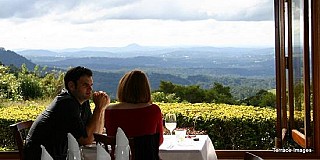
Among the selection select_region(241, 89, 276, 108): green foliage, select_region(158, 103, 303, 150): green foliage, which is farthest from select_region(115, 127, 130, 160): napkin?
select_region(241, 89, 276, 108): green foliage

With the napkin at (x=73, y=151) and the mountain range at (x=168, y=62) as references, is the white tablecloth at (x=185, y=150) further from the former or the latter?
the napkin at (x=73, y=151)

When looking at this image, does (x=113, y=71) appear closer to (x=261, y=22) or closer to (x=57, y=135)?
(x=261, y=22)

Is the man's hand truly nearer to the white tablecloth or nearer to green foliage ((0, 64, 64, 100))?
the white tablecloth

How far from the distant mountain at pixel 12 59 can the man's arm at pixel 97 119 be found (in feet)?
5.97

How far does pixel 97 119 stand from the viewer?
422 centimetres

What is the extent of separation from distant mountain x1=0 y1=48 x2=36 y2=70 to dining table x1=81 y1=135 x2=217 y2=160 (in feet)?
6.69

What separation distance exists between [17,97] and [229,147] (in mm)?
1996

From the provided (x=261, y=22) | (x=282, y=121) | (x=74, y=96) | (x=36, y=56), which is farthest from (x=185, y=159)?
(x=36, y=56)

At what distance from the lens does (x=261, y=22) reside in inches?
225

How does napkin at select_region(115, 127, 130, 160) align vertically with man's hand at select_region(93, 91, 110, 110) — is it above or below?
above

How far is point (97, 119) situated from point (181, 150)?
60cm

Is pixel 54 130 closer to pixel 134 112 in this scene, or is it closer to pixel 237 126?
pixel 134 112

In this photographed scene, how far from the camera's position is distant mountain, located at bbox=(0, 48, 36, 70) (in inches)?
232

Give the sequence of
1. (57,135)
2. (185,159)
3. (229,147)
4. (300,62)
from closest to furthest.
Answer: (57,135) → (185,159) → (300,62) → (229,147)
